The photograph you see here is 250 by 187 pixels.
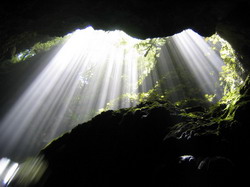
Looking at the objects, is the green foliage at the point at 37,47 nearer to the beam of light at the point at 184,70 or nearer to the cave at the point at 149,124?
the cave at the point at 149,124

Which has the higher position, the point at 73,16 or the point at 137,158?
the point at 73,16

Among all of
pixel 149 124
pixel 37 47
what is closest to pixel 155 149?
pixel 149 124

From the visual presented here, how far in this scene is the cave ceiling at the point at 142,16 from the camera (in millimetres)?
6641

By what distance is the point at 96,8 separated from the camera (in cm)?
718

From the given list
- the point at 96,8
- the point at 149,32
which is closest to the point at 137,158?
the point at 149,32

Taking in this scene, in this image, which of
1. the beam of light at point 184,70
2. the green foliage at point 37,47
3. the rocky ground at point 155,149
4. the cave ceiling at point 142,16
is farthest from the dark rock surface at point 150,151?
the green foliage at point 37,47

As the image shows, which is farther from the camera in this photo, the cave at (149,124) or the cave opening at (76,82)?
the cave opening at (76,82)

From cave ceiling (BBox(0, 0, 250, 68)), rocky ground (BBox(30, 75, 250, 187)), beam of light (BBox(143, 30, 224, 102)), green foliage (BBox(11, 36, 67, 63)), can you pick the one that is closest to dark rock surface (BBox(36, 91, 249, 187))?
rocky ground (BBox(30, 75, 250, 187))

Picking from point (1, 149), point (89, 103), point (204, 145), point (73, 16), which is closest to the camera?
point (204, 145)

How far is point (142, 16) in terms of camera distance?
282 inches

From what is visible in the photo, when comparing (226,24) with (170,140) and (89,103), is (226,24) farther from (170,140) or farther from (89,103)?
(89,103)

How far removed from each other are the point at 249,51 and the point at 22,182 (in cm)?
1118

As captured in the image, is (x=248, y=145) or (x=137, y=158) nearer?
(x=248, y=145)

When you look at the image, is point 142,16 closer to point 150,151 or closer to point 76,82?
point 150,151
